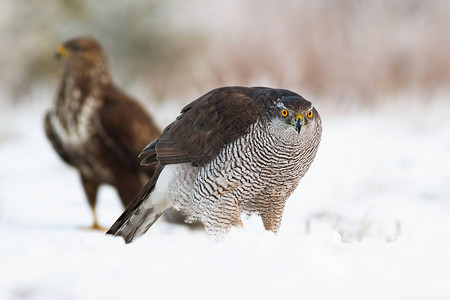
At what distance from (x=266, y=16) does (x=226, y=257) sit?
15.1 meters

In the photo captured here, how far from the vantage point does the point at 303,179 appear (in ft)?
27.5

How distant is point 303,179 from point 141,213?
342 centimetres

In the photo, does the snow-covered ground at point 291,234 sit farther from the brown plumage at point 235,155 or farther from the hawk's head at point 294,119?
the hawk's head at point 294,119

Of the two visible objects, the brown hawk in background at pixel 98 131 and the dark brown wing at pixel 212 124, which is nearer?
the dark brown wing at pixel 212 124

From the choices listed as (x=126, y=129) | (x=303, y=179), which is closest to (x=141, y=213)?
(x=126, y=129)

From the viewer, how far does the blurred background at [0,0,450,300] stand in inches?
143

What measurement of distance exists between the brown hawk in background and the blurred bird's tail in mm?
1073

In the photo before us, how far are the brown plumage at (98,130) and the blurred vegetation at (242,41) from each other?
707cm

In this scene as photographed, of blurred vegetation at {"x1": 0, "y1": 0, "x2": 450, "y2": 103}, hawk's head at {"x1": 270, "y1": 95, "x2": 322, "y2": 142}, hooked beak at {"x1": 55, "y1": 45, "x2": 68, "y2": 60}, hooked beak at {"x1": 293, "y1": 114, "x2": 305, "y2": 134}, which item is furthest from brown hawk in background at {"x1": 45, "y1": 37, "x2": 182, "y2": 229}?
blurred vegetation at {"x1": 0, "y1": 0, "x2": 450, "y2": 103}

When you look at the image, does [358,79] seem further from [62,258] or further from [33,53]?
[62,258]

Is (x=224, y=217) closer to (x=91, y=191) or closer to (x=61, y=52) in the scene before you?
(x=91, y=191)

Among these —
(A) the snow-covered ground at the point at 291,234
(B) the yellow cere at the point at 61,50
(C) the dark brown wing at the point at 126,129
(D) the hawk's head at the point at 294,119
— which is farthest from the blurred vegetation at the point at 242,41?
(D) the hawk's head at the point at 294,119

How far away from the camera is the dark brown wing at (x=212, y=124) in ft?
15.4

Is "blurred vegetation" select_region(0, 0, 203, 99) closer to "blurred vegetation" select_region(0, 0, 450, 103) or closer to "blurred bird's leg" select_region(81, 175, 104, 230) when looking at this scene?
"blurred vegetation" select_region(0, 0, 450, 103)
